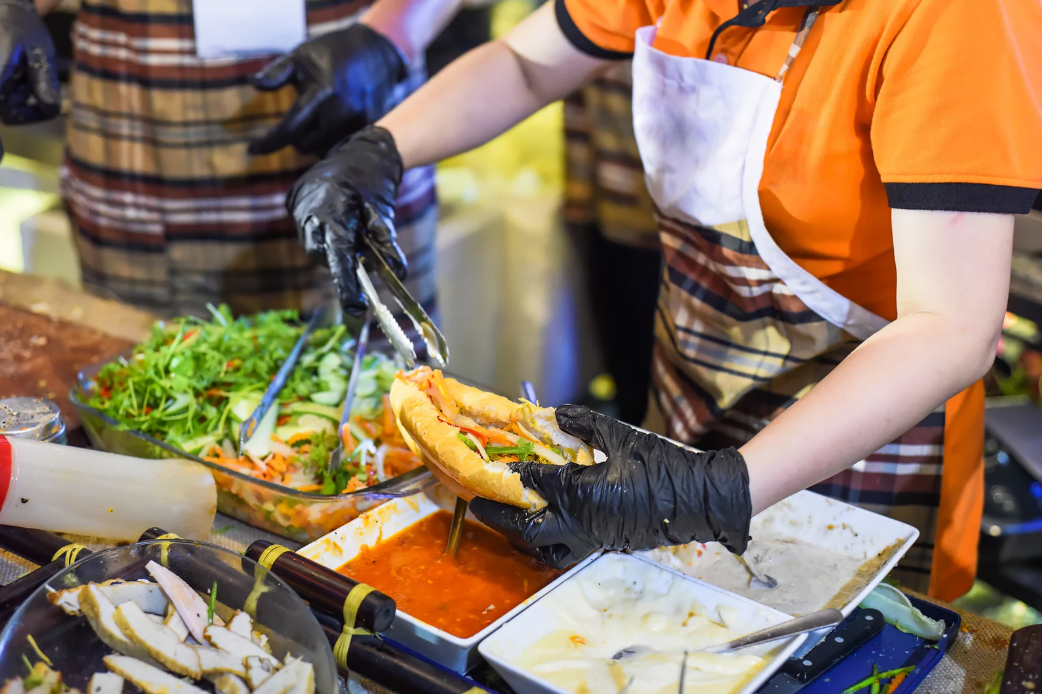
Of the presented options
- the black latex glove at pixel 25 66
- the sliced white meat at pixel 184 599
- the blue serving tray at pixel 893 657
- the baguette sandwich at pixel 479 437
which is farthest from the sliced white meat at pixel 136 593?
the black latex glove at pixel 25 66

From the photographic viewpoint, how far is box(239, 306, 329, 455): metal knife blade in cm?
186

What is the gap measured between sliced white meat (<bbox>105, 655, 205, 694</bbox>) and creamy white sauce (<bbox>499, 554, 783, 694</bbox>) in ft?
1.45

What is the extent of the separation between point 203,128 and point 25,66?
53 centimetres

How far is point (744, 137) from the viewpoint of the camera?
1828 mm

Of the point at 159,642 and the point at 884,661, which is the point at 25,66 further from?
the point at 884,661

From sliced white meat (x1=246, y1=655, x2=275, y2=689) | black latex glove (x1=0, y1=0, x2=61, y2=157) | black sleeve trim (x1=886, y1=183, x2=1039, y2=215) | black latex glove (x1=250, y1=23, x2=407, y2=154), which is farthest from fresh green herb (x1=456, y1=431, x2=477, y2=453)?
black latex glove (x1=0, y1=0, x2=61, y2=157)

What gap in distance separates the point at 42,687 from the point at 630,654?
2.65 ft

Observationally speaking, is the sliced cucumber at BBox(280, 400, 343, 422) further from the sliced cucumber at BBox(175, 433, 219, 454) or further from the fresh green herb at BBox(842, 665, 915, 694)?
the fresh green herb at BBox(842, 665, 915, 694)

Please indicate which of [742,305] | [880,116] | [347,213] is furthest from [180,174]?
[880,116]

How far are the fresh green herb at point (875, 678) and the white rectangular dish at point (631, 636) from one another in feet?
0.40

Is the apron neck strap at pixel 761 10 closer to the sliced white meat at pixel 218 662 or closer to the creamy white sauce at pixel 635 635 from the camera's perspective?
the creamy white sauce at pixel 635 635

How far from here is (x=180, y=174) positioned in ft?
9.76

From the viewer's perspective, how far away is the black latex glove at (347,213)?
2066 millimetres

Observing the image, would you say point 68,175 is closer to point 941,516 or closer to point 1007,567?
point 941,516
